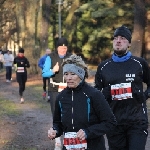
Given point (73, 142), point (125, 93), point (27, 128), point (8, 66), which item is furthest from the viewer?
point (8, 66)

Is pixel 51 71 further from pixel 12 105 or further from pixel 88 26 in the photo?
pixel 88 26

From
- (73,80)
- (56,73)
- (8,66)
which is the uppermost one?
(73,80)

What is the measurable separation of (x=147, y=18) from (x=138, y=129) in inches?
889

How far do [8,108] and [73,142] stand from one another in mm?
12254

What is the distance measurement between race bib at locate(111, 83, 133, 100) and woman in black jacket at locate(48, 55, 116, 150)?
Answer: 124cm

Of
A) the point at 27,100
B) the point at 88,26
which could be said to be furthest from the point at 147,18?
the point at 27,100

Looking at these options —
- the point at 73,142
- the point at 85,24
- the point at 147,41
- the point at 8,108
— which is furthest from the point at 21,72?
the point at 85,24

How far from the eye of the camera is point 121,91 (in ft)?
19.3

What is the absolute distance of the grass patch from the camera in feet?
50.3

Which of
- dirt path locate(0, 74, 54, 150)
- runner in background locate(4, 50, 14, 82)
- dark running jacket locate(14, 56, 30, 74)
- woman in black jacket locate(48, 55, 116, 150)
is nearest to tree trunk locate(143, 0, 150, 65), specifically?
runner in background locate(4, 50, 14, 82)

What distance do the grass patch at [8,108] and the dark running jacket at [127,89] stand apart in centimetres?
942

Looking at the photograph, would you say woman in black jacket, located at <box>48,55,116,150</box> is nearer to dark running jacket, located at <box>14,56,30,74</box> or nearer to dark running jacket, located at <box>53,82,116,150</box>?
dark running jacket, located at <box>53,82,116,150</box>

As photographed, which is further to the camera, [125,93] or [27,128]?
[27,128]

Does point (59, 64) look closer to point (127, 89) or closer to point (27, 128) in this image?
point (127, 89)
